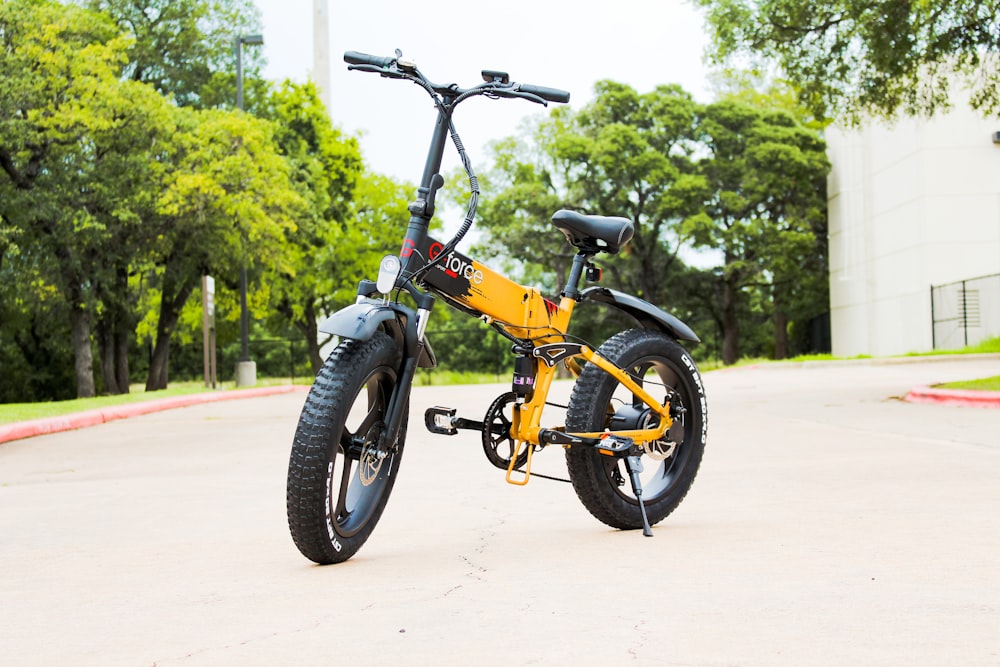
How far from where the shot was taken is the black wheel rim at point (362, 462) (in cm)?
461

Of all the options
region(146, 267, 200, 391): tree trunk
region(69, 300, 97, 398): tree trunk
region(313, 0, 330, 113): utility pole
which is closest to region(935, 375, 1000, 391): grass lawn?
region(69, 300, 97, 398): tree trunk

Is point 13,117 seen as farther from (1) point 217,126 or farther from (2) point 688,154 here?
(2) point 688,154

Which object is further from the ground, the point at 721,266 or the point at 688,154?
the point at 688,154

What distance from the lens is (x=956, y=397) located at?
15727mm

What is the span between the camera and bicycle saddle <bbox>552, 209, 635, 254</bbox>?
5184 millimetres

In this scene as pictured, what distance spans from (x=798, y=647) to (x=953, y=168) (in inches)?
1458

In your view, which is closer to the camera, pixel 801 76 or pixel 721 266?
pixel 801 76

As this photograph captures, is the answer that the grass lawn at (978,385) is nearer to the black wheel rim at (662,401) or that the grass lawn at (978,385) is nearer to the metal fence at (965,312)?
the black wheel rim at (662,401)

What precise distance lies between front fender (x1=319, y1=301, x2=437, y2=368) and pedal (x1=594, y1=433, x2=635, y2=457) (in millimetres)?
866

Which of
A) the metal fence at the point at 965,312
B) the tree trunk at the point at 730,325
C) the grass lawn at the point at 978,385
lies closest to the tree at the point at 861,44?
the grass lawn at the point at 978,385

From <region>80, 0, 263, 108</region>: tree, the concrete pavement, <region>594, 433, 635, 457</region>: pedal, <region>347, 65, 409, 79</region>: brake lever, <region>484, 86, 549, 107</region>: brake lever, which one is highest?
<region>80, 0, 263, 108</region>: tree

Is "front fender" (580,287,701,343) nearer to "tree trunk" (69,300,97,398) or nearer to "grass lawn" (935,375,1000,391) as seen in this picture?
"grass lawn" (935,375,1000,391)

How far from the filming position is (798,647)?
10.3ft

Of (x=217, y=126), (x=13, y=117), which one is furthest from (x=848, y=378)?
(x=13, y=117)
